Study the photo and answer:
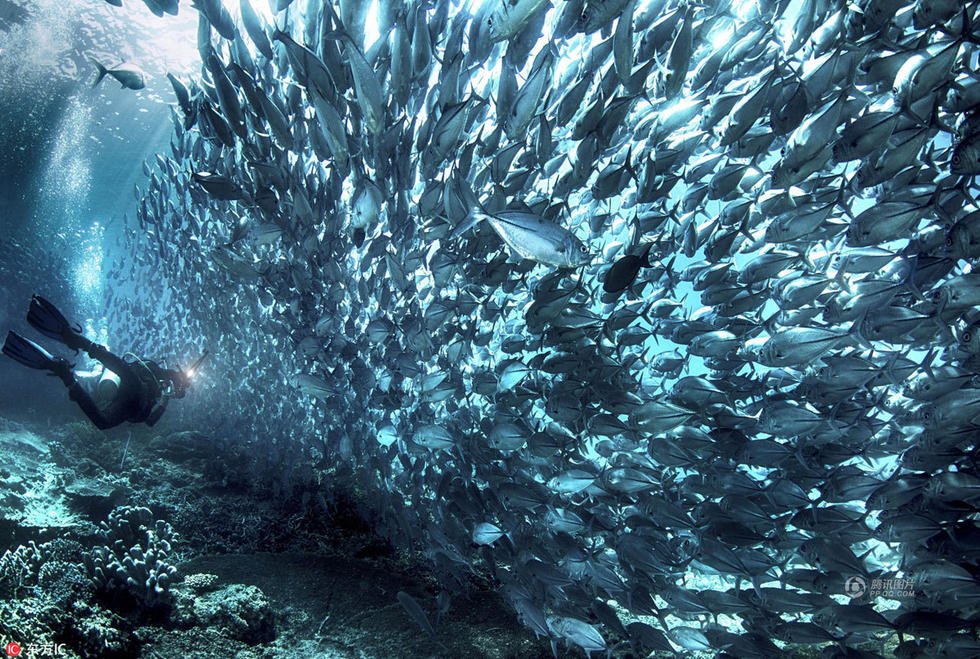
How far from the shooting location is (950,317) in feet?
10.6

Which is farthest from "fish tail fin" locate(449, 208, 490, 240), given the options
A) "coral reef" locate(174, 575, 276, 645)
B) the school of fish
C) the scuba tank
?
the scuba tank

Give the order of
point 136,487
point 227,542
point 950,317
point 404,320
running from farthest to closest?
point 136,487 → point 227,542 → point 404,320 → point 950,317

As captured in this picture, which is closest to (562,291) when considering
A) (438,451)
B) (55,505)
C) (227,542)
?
(438,451)

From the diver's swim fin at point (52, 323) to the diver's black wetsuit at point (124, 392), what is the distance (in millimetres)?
270

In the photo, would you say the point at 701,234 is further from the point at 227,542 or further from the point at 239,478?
the point at 239,478

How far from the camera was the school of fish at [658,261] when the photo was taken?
2770 millimetres

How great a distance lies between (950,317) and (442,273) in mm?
4199

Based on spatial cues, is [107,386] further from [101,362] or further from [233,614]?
[233,614]

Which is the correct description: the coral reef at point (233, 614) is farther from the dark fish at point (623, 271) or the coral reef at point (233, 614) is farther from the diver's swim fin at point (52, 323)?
the diver's swim fin at point (52, 323)

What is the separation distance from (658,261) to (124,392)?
27.4ft

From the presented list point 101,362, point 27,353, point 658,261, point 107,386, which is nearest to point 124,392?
point 107,386

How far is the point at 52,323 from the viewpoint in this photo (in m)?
6.85

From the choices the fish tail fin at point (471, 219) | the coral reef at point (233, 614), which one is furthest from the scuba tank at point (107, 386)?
the fish tail fin at point (471, 219)

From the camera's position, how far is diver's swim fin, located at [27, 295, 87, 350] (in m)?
6.78
